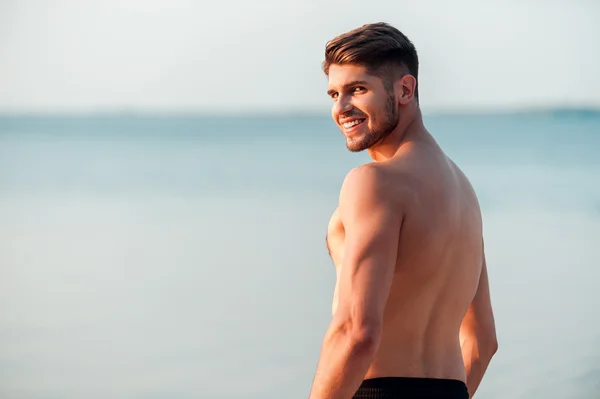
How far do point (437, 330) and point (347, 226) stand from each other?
0.25 meters

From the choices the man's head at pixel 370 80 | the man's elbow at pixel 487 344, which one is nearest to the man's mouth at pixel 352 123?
the man's head at pixel 370 80

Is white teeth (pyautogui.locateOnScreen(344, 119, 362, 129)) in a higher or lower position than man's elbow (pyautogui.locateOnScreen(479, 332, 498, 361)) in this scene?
higher

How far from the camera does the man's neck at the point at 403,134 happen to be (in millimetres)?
1729

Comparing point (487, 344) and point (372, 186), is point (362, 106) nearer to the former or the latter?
point (372, 186)

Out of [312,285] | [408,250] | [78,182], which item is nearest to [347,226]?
[408,250]

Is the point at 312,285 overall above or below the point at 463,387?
above

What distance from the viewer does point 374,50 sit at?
1705 millimetres

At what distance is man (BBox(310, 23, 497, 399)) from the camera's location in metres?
1.53

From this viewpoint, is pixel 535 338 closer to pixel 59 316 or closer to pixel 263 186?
pixel 59 316

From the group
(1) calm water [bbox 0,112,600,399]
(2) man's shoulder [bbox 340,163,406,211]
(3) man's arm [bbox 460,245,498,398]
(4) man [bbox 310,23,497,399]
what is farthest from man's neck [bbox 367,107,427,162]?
(1) calm water [bbox 0,112,600,399]

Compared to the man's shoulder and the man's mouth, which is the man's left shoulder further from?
the man's mouth

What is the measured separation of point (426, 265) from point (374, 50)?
360 mm

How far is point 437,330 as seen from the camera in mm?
1683

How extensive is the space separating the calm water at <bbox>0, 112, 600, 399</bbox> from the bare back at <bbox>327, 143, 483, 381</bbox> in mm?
4534
